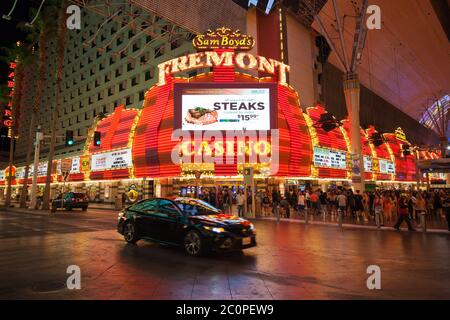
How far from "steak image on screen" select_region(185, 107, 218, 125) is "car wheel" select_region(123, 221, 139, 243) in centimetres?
1764

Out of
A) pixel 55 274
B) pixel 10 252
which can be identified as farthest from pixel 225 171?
pixel 55 274

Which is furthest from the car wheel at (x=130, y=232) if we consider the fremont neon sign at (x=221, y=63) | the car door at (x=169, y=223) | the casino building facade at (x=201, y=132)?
the fremont neon sign at (x=221, y=63)

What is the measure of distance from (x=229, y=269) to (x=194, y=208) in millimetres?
2860

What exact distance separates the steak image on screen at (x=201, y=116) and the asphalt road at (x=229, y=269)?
17.1m

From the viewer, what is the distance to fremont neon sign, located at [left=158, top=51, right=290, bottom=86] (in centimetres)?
2965

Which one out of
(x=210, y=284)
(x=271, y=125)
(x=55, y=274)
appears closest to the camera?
(x=210, y=284)

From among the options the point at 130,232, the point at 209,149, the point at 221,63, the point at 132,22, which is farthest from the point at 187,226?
the point at 132,22

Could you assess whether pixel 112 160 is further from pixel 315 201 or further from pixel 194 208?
pixel 194 208

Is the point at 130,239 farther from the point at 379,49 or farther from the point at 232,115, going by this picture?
the point at 379,49

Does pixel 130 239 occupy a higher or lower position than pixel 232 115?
lower

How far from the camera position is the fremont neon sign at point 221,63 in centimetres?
2965

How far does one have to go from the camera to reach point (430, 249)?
1027 centimetres
